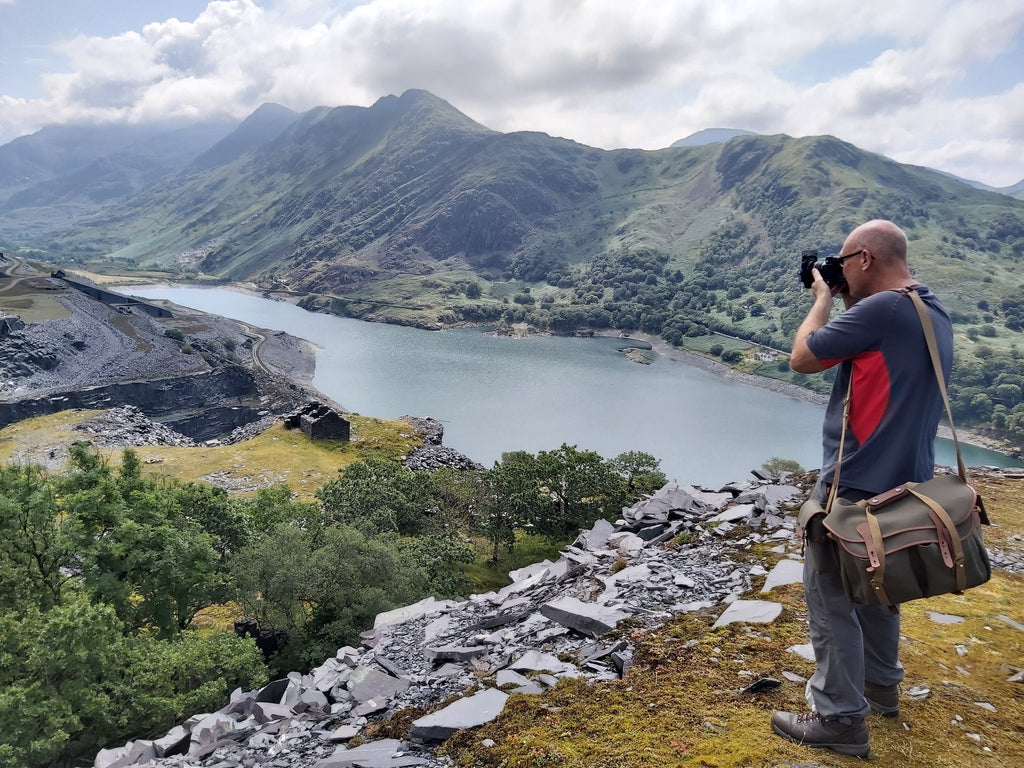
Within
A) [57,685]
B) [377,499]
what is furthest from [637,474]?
[57,685]

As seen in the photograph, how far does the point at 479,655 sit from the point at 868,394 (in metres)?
6.90

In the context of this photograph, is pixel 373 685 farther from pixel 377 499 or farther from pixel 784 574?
pixel 377 499

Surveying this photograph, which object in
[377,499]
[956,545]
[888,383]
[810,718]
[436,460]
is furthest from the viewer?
[436,460]

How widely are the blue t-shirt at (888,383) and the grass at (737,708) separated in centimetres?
263

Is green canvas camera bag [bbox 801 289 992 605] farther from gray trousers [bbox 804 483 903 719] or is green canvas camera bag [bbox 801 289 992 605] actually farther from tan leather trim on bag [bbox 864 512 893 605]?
gray trousers [bbox 804 483 903 719]

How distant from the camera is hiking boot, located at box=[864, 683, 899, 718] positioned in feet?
17.5

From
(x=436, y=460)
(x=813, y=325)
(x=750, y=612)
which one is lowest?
(x=436, y=460)

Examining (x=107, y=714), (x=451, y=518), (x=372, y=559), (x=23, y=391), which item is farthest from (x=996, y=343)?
(x=23, y=391)

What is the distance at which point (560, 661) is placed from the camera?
767 cm

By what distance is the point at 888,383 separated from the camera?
173 inches

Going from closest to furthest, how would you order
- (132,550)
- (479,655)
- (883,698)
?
(883,698)
(479,655)
(132,550)

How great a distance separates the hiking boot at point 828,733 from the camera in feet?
16.1

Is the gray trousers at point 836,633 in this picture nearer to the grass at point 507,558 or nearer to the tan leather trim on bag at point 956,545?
the tan leather trim on bag at point 956,545

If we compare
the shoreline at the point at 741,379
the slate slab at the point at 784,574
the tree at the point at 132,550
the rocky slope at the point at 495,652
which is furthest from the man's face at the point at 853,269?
the shoreline at the point at 741,379
